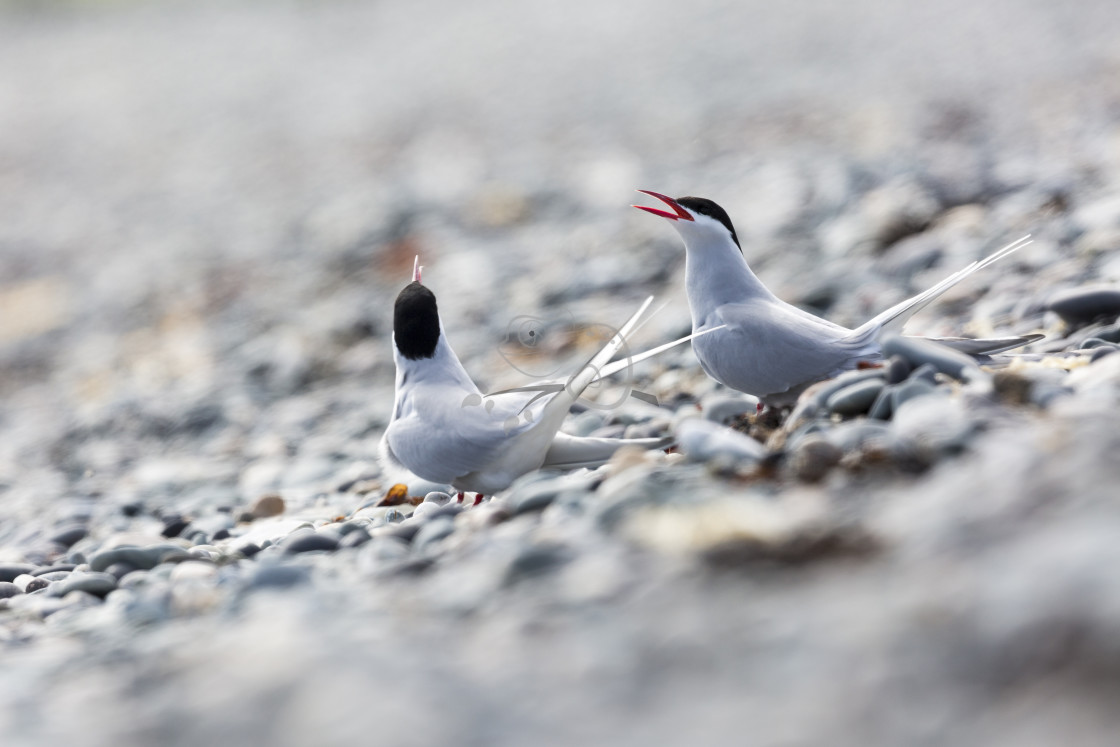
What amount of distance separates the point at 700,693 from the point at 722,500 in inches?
21.5

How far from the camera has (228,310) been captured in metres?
6.88

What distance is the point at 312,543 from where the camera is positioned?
249cm

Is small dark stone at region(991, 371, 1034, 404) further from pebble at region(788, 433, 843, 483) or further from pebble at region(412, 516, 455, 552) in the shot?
pebble at region(412, 516, 455, 552)

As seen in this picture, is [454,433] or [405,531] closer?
[405,531]

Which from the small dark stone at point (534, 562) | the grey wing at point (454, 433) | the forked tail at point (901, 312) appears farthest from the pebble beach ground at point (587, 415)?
the forked tail at point (901, 312)

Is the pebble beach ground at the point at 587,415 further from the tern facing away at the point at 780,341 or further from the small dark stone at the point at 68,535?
the tern facing away at the point at 780,341

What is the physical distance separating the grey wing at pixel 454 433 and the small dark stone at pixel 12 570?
3.51 feet

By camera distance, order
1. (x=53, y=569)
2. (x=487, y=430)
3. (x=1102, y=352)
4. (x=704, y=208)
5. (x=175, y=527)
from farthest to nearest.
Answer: (x=175, y=527) → (x=704, y=208) → (x=53, y=569) → (x=487, y=430) → (x=1102, y=352)

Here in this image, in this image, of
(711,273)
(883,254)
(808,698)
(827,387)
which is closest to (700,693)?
(808,698)

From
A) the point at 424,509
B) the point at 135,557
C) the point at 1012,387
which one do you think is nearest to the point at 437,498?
the point at 424,509

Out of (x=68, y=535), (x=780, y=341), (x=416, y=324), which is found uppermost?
(x=416, y=324)

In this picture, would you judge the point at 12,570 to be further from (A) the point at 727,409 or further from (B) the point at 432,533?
(A) the point at 727,409

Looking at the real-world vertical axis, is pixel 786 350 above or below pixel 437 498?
above

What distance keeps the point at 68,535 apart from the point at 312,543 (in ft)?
4.83
